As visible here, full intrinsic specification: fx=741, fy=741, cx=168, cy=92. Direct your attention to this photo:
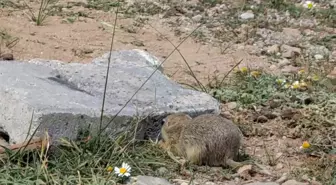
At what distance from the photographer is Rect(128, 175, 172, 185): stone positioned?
158 inches

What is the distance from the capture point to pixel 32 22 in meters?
7.30

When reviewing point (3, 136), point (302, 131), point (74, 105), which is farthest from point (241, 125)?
point (3, 136)

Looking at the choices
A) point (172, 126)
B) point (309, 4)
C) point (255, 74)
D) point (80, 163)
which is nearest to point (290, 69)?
point (255, 74)

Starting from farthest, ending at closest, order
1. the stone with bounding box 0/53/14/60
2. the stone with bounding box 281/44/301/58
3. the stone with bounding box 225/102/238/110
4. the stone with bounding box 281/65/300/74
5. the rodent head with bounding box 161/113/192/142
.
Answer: the stone with bounding box 281/44/301/58, the stone with bounding box 281/65/300/74, the stone with bounding box 0/53/14/60, the stone with bounding box 225/102/238/110, the rodent head with bounding box 161/113/192/142

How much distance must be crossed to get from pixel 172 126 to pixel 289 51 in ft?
9.42

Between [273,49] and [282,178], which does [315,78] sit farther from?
[282,178]

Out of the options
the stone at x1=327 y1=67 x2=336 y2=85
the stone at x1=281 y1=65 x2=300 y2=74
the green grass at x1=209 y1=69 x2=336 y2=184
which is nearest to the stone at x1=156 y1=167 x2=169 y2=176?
the green grass at x1=209 y1=69 x2=336 y2=184

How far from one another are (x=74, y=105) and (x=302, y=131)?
1647mm

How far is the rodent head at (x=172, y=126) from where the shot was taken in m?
4.56

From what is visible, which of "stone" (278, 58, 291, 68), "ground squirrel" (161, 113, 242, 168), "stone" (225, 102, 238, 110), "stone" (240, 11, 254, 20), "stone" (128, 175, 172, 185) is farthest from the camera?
"stone" (240, 11, 254, 20)

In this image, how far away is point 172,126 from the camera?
4.57 meters

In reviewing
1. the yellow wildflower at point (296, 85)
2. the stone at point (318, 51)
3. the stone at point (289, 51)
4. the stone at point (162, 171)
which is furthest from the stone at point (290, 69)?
the stone at point (162, 171)

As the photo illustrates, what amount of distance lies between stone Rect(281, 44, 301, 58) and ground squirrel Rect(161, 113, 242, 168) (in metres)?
2.68

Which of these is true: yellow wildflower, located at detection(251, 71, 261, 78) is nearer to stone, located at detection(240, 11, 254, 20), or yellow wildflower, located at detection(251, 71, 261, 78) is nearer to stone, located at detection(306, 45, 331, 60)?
stone, located at detection(306, 45, 331, 60)
